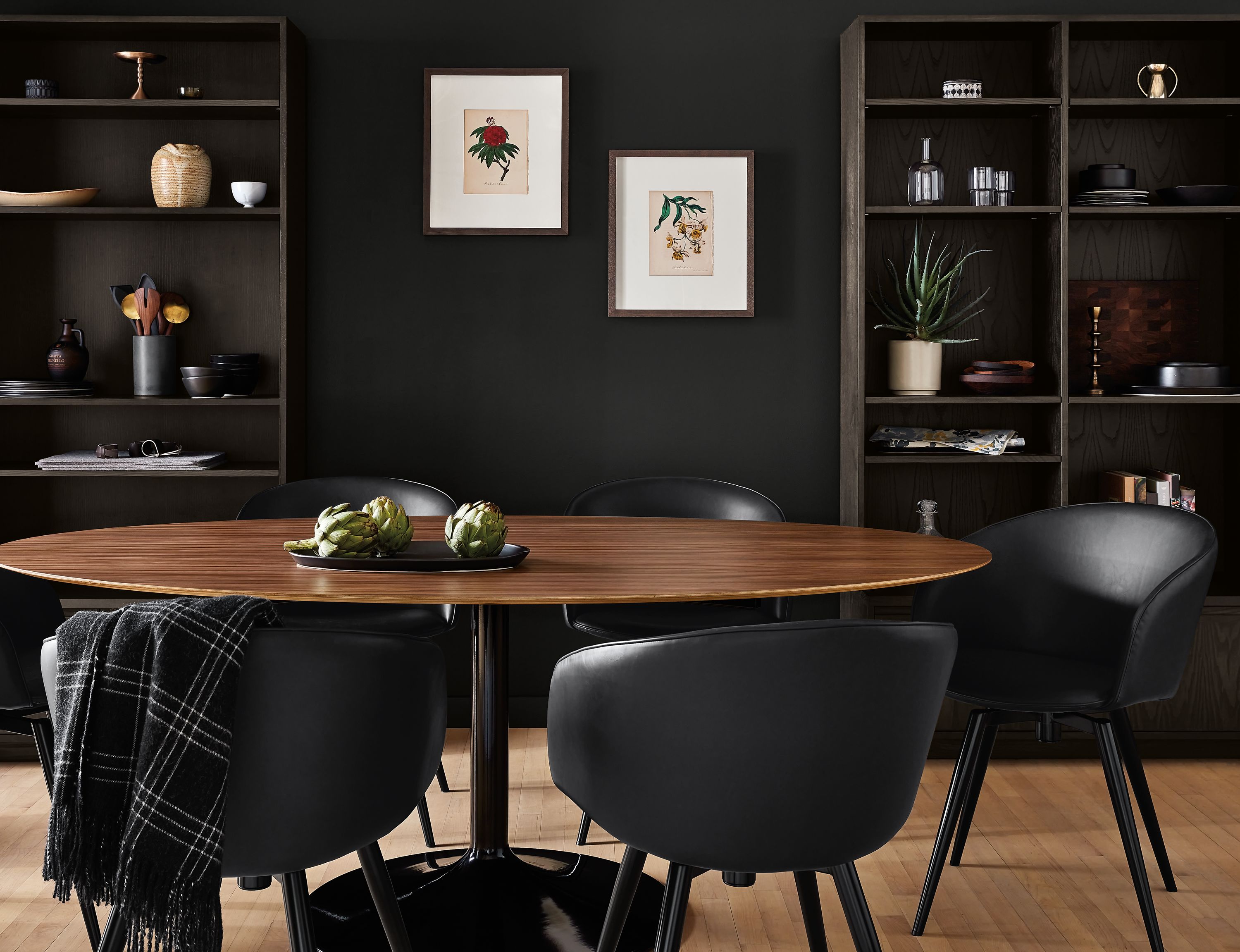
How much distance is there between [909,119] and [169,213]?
2.38m

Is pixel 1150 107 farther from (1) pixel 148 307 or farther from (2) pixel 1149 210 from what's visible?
(1) pixel 148 307

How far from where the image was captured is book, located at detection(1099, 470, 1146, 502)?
11.3 feet

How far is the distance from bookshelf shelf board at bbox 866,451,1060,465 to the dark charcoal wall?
33cm

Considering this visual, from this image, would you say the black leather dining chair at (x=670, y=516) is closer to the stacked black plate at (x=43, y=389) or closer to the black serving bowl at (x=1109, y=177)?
the black serving bowl at (x=1109, y=177)

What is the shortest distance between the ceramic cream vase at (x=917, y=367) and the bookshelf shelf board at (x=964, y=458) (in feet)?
0.67

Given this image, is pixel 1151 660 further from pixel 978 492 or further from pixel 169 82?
pixel 169 82

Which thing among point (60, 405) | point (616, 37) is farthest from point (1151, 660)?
point (60, 405)

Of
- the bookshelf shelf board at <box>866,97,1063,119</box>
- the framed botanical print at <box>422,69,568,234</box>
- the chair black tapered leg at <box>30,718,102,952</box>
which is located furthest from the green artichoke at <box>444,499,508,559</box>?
the bookshelf shelf board at <box>866,97,1063,119</box>

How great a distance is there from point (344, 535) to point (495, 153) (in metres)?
2.04

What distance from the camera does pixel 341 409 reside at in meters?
3.69

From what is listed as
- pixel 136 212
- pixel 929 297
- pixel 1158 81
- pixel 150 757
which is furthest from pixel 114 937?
pixel 1158 81

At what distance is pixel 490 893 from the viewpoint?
2.27 meters

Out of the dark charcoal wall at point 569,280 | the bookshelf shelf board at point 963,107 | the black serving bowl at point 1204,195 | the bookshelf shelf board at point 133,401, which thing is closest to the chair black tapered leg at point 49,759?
the bookshelf shelf board at point 133,401

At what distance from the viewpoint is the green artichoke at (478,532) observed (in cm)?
196
